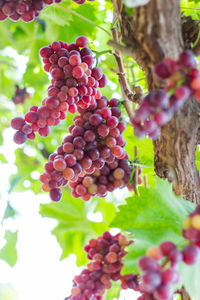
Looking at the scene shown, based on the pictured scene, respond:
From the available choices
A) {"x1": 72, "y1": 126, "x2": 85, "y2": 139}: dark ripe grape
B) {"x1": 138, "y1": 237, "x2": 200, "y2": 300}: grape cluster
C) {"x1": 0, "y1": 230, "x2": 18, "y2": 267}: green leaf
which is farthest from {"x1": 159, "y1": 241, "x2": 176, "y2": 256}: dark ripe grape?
{"x1": 0, "y1": 230, "x2": 18, "y2": 267}: green leaf

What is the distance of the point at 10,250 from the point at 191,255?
1.35m

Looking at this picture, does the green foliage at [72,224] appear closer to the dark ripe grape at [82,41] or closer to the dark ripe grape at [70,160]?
the dark ripe grape at [70,160]

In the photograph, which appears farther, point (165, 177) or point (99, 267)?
point (99, 267)

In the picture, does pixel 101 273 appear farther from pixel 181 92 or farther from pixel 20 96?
pixel 20 96

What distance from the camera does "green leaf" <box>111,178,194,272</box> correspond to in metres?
0.69

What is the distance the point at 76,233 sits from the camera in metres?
1.74

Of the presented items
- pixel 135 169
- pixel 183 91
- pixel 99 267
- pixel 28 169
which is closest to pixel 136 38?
pixel 183 91

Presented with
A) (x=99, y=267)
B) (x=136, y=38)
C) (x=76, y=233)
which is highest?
(x=136, y=38)

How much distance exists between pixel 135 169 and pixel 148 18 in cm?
59

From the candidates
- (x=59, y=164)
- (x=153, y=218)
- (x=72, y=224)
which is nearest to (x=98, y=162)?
(x=59, y=164)

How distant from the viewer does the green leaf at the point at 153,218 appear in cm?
69

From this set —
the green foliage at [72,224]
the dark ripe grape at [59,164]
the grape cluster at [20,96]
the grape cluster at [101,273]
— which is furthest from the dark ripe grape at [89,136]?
the grape cluster at [20,96]

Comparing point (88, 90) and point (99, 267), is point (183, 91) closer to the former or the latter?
point (88, 90)

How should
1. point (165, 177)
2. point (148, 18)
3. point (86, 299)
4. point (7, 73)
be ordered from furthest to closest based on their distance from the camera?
point (7, 73)
point (86, 299)
point (165, 177)
point (148, 18)
